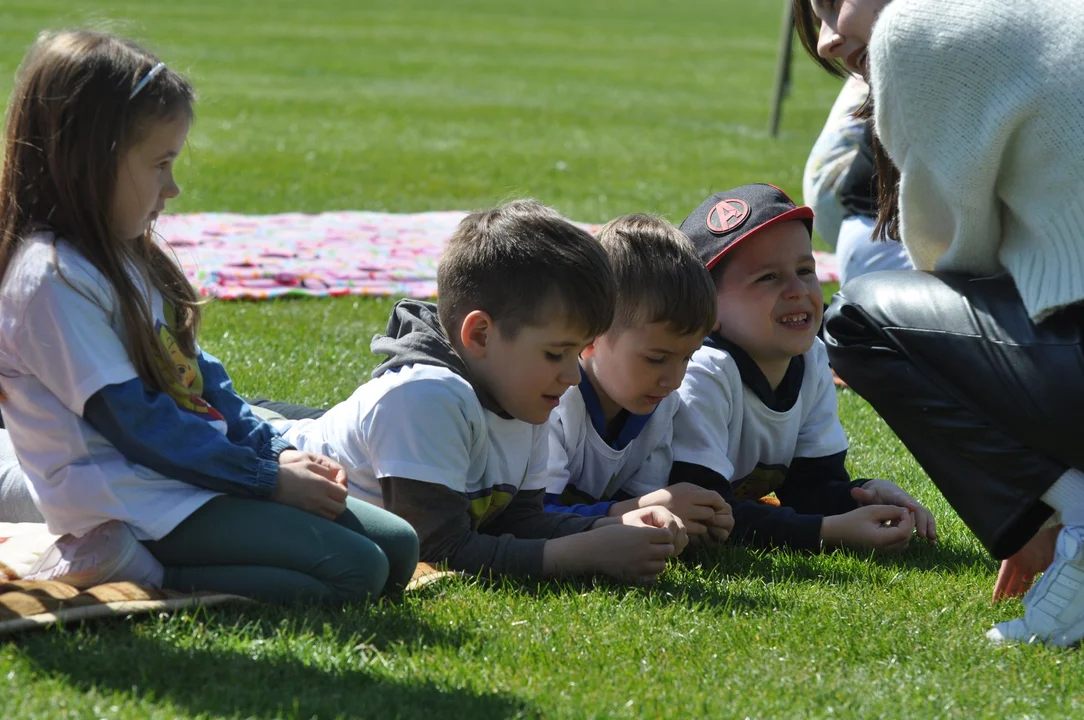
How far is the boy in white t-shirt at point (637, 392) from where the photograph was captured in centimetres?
371

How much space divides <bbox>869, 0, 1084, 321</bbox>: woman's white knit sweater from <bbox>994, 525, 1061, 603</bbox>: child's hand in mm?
652

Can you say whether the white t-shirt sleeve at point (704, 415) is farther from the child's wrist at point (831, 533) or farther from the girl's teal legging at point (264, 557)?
the girl's teal legging at point (264, 557)

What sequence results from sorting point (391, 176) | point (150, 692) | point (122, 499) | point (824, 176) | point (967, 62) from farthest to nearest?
point (391, 176) → point (824, 176) → point (122, 499) → point (967, 62) → point (150, 692)

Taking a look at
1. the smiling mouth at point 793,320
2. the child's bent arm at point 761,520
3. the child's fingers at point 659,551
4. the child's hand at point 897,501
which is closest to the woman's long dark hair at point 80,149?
the child's fingers at point 659,551

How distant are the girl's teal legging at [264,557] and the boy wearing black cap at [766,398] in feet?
3.74

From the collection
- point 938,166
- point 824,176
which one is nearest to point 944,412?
point 938,166

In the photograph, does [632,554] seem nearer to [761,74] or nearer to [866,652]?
[866,652]

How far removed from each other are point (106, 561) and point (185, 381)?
1.49ft

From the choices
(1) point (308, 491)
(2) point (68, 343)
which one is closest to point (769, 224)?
(1) point (308, 491)

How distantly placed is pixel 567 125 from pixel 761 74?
991 cm

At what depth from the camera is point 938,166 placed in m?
2.97

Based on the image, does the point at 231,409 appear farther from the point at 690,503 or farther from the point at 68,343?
the point at 690,503

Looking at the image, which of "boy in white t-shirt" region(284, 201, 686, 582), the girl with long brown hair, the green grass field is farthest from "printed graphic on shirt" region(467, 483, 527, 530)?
the girl with long brown hair

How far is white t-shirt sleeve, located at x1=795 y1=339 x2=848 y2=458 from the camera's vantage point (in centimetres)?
426
